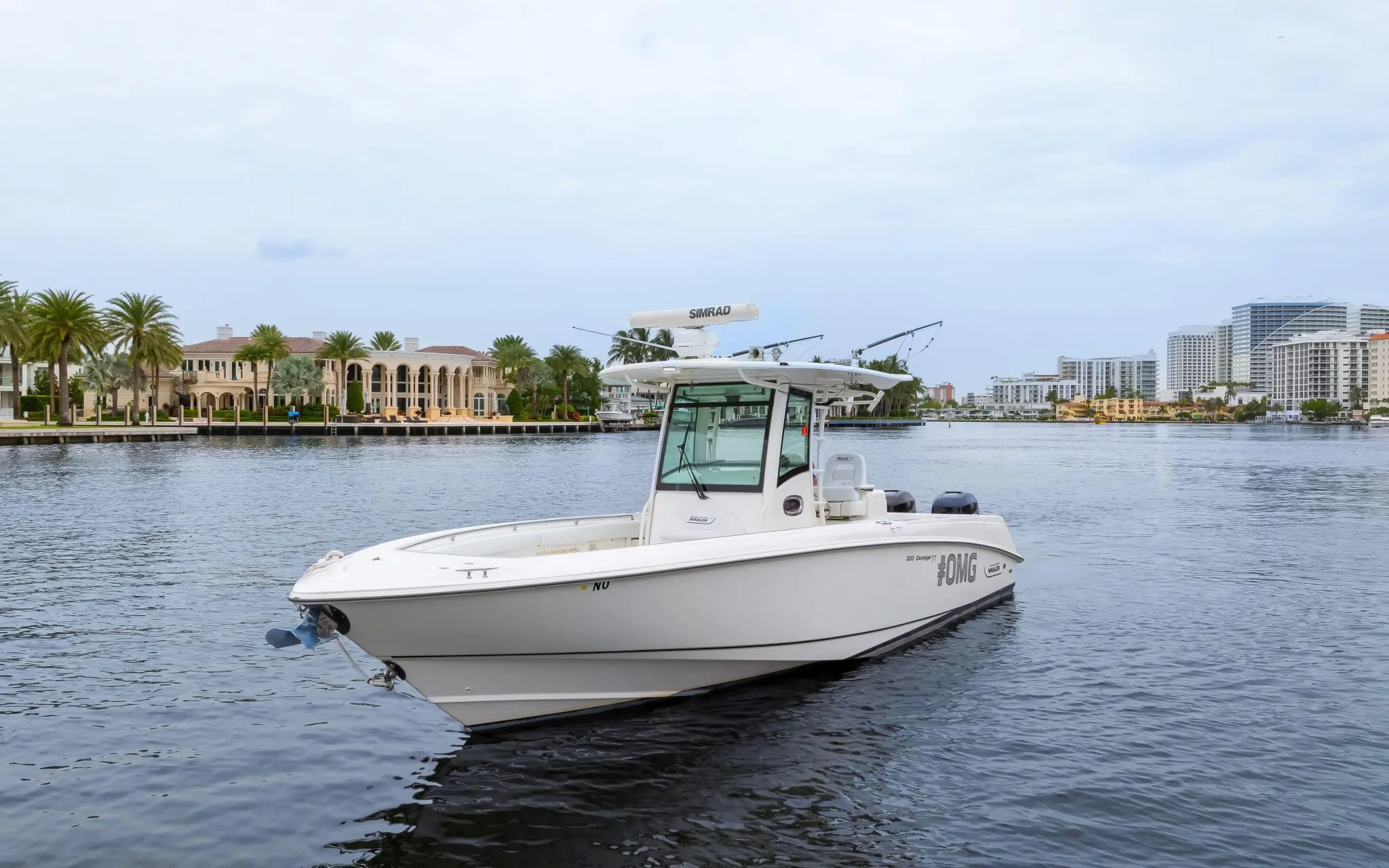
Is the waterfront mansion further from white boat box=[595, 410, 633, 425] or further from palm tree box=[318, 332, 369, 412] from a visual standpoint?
white boat box=[595, 410, 633, 425]

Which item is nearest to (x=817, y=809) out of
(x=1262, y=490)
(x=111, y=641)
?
(x=111, y=641)

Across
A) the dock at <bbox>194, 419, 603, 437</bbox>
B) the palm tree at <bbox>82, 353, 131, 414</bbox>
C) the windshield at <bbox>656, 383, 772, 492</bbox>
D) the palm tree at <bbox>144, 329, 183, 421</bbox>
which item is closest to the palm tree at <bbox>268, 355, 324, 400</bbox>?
the dock at <bbox>194, 419, 603, 437</bbox>

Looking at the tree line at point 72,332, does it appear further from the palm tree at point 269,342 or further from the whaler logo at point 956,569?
the whaler logo at point 956,569

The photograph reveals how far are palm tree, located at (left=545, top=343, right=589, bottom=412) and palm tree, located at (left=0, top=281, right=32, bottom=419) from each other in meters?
60.1

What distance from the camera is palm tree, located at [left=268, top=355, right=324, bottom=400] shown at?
105 m

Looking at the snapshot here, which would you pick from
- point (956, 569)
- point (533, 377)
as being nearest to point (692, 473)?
point (956, 569)

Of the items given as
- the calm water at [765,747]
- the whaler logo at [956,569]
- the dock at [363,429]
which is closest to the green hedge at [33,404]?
the dock at [363,429]

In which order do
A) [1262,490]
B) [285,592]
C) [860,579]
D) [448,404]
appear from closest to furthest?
[860,579] < [285,592] < [1262,490] < [448,404]

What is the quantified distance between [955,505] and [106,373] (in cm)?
10674

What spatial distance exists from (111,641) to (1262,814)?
481 inches

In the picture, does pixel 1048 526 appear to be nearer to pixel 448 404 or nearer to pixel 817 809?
pixel 817 809

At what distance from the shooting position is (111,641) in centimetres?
1234

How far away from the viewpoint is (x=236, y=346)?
116m

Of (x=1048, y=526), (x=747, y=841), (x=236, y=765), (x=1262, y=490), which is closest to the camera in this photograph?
(x=747, y=841)
